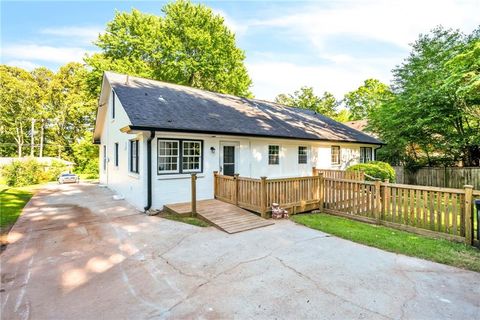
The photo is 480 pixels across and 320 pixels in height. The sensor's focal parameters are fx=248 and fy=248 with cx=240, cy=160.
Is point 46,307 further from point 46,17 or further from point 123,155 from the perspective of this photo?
point 46,17

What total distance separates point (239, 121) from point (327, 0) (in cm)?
557

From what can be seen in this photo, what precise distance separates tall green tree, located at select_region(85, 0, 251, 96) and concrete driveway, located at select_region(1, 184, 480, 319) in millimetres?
20974

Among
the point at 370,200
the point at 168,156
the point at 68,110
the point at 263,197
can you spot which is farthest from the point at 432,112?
the point at 68,110

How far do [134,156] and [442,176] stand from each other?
16.4m

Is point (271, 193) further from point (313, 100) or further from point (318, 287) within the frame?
point (313, 100)

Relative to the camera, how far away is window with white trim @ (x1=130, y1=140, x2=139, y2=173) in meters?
9.34

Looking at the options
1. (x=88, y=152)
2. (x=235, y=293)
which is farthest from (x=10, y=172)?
(x=235, y=293)

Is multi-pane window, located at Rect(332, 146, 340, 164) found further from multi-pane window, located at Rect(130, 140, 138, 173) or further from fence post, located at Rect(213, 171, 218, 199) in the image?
multi-pane window, located at Rect(130, 140, 138, 173)

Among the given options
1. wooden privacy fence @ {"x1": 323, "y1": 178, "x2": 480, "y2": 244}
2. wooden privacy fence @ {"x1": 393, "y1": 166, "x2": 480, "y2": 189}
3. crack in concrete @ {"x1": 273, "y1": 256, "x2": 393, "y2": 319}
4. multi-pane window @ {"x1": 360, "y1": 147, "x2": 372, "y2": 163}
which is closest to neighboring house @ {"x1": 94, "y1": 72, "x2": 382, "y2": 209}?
multi-pane window @ {"x1": 360, "y1": 147, "x2": 372, "y2": 163}

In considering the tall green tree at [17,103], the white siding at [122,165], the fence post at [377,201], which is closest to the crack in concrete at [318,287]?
the fence post at [377,201]

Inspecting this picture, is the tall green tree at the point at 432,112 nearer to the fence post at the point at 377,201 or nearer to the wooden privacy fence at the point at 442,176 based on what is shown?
the wooden privacy fence at the point at 442,176

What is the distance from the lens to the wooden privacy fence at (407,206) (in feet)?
17.1

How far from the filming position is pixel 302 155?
1263cm

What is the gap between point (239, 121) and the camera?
1100 centimetres
